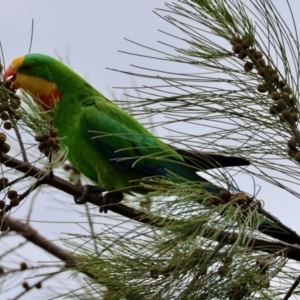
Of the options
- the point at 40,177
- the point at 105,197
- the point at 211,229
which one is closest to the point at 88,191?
the point at 105,197

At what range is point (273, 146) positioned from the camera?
160 centimetres

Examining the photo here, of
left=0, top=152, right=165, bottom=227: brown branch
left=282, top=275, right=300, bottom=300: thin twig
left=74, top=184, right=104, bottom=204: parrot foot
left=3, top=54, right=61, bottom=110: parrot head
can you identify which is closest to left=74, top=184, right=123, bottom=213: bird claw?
left=74, top=184, right=104, bottom=204: parrot foot

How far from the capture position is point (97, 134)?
8.42ft

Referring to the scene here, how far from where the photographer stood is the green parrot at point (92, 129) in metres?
2.49

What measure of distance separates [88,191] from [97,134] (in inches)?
19.8

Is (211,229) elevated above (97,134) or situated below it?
above

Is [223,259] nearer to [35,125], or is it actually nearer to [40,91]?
[35,125]

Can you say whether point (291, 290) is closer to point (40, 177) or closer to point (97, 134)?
point (40, 177)

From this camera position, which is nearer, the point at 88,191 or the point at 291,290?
the point at 291,290

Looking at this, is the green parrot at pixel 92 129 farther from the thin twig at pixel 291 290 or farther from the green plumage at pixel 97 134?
the thin twig at pixel 291 290

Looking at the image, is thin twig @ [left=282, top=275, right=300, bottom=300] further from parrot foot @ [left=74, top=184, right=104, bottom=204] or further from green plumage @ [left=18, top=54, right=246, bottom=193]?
green plumage @ [left=18, top=54, right=246, bottom=193]

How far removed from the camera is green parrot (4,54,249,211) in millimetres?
2488

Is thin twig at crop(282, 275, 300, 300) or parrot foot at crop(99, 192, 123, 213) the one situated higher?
thin twig at crop(282, 275, 300, 300)

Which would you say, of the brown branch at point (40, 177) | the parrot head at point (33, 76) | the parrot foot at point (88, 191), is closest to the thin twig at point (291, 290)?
the brown branch at point (40, 177)
